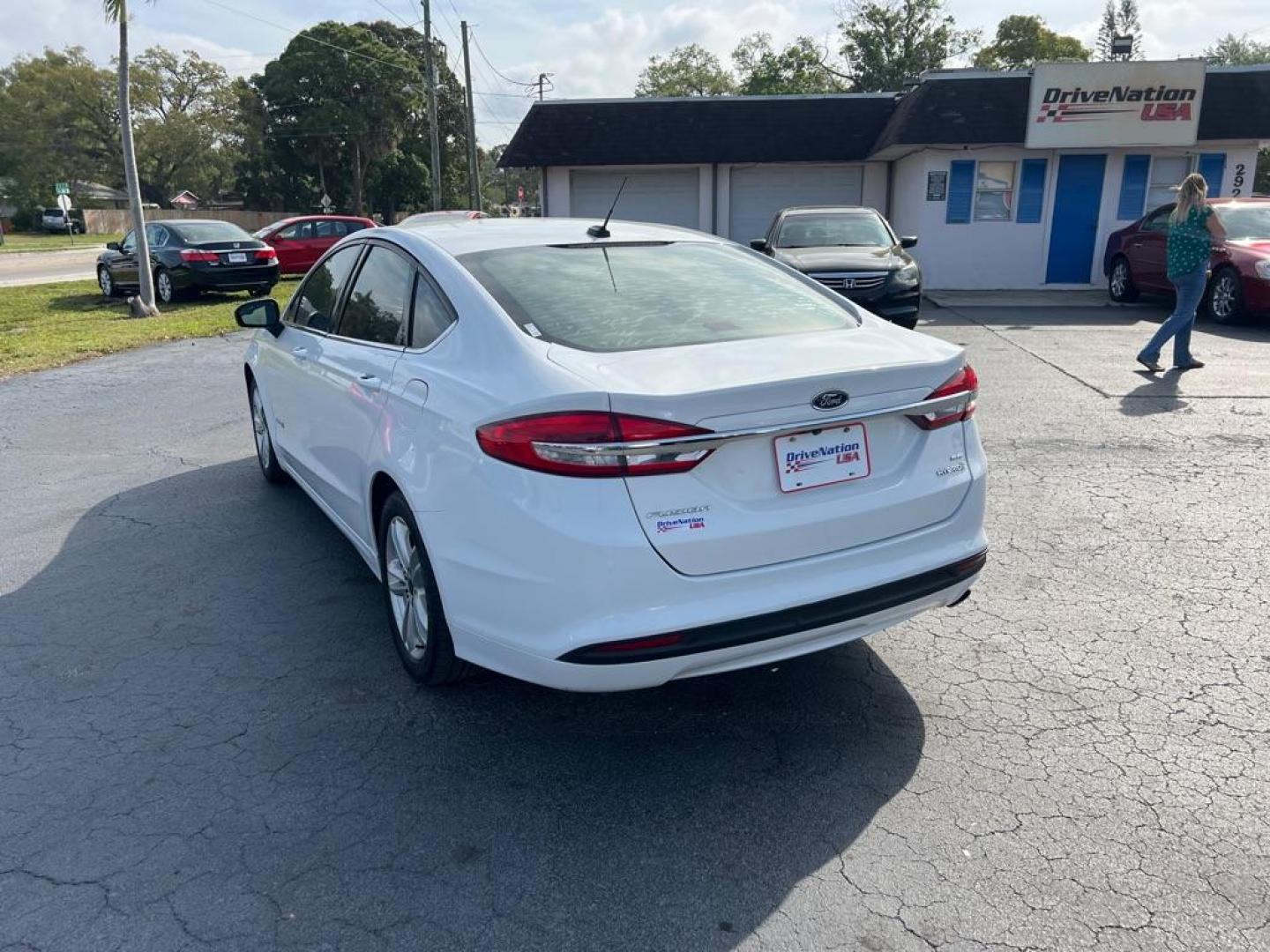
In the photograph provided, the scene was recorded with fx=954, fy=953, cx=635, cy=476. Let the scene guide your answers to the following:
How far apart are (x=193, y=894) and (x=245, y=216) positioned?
63.9 metres

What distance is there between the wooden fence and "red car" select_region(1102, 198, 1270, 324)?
51917 millimetres

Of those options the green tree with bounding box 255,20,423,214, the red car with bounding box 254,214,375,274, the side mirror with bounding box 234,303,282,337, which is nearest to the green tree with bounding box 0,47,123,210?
the green tree with bounding box 255,20,423,214

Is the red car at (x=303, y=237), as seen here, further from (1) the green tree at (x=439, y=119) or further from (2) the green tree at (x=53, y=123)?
(2) the green tree at (x=53, y=123)

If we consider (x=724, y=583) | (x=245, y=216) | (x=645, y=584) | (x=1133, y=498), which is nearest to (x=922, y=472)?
(x=724, y=583)

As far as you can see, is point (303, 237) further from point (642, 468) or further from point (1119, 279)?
point (642, 468)

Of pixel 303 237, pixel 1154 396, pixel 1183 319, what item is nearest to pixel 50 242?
pixel 303 237

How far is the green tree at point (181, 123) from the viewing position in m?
66.6

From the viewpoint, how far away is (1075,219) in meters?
18.5

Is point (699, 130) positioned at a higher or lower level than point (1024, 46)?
lower

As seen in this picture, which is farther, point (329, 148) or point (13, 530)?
point (329, 148)

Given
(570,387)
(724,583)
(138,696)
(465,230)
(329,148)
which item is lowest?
(138,696)

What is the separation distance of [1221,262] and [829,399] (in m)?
11.9

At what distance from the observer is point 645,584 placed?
2.64m

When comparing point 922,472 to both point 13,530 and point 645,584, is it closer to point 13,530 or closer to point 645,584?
point 645,584
